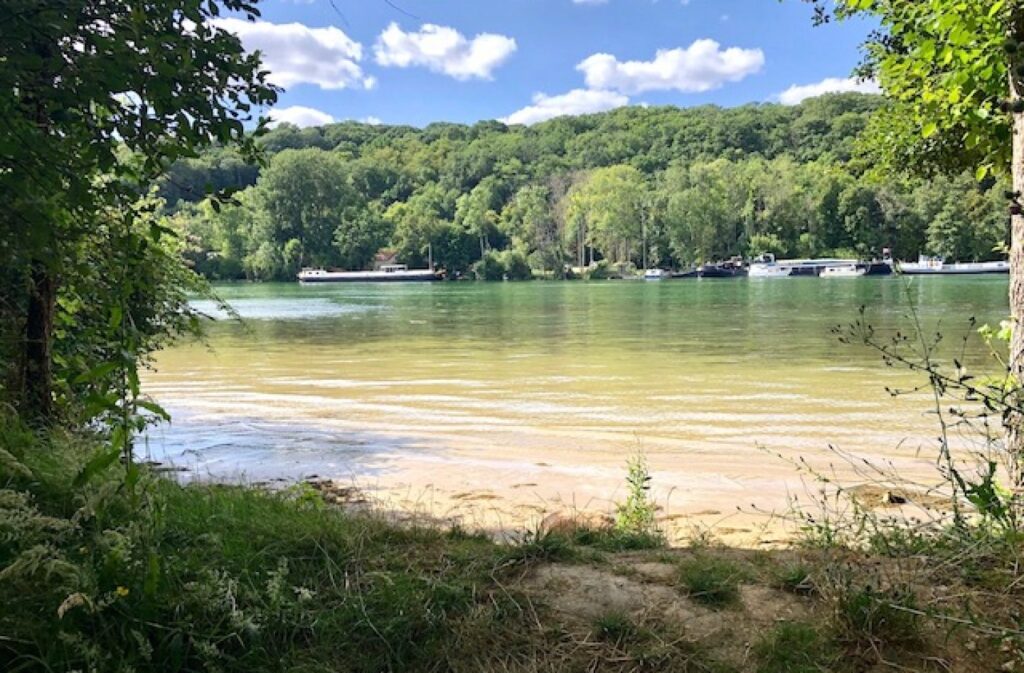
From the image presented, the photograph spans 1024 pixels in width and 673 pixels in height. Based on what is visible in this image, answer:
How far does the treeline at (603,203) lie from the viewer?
103m

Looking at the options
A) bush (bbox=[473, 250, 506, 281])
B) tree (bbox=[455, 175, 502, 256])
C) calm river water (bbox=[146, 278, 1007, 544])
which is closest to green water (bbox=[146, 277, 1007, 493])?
calm river water (bbox=[146, 278, 1007, 544])

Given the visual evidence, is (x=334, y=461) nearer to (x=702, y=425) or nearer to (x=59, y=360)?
(x=59, y=360)

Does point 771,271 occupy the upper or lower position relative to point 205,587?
lower

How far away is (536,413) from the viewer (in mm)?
12656

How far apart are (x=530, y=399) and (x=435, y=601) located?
11195mm

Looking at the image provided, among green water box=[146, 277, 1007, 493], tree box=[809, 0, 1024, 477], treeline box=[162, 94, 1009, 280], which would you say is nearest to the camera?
tree box=[809, 0, 1024, 477]

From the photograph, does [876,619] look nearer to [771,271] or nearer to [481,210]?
[771,271]

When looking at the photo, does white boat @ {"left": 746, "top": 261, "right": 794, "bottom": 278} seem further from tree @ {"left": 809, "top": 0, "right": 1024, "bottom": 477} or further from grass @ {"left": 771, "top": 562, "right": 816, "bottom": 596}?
grass @ {"left": 771, "top": 562, "right": 816, "bottom": 596}

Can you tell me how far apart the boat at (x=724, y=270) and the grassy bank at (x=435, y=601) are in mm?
105635

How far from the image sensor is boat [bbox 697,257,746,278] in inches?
4139

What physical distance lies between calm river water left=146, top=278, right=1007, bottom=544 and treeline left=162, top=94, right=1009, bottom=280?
74.3m

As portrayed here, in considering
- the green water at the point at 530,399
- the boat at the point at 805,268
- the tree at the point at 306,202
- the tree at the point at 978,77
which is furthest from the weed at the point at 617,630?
the tree at the point at 306,202

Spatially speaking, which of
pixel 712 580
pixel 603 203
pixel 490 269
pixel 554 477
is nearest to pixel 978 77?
pixel 712 580

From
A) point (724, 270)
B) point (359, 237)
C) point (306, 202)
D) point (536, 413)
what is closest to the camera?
point (536, 413)
